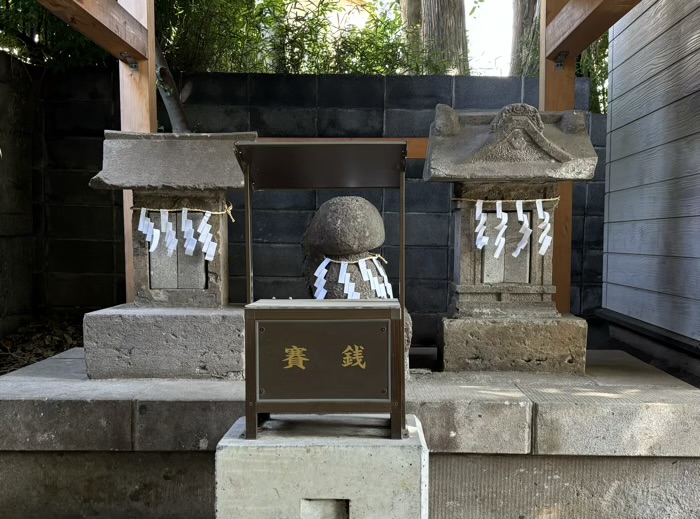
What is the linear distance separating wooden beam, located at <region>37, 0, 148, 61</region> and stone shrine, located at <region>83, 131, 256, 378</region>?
780 mm

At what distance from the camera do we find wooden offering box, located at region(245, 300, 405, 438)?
8.26 feet

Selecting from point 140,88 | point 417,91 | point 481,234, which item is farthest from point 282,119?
point 481,234

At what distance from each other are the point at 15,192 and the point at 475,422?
5110 millimetres

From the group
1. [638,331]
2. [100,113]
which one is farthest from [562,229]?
[100,113]

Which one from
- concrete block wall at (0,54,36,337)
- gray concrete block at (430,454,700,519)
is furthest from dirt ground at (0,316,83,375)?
gray concrete block at (430,454,700,519)

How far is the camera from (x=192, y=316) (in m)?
3.67

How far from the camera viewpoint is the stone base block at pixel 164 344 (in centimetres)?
369

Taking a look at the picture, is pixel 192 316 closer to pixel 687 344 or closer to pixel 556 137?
pixel 556 137

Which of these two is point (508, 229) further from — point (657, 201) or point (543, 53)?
point (543, 53)

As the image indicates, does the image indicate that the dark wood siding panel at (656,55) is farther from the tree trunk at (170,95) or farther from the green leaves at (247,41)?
the tree trunk at (170,95)

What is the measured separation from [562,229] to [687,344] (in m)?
→ 1.20

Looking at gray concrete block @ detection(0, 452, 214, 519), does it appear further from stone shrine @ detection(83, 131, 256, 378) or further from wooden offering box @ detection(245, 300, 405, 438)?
wooden offering box @ detection(245, 300, 405, 438)

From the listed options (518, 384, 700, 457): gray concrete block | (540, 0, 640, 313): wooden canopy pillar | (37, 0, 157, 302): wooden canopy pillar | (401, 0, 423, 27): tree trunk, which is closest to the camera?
(518, 384, 700, 457): gray concrete block

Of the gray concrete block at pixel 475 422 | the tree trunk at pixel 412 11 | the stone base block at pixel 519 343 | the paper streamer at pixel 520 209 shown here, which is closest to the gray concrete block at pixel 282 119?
the paper streamer at pixel 520 209
